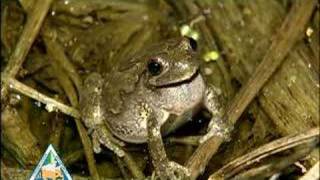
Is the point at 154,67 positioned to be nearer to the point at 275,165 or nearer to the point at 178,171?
the point at 178,171

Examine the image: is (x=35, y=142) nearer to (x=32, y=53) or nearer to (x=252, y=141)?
(x=32, y=53)

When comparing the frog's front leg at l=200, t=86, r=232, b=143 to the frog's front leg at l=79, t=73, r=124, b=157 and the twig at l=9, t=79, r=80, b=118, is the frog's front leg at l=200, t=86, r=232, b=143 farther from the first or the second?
the twig at l=9, t=79, r=80, b=118

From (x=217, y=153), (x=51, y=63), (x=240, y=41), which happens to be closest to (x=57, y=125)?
(x=51, y=63)

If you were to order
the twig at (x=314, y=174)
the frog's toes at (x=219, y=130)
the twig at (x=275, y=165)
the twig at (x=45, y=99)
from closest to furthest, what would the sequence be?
the twig at (x=314, y=174) < the twig at (x=275, y=165) < the frog's toes at (x=219, y=130) < the twig at (x=45, y=99)

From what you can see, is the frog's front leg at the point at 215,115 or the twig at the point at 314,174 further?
the frog's front leg at the point at 215,115

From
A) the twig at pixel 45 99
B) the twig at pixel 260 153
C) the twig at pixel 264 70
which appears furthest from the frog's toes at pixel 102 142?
the twig at pixel 260 153

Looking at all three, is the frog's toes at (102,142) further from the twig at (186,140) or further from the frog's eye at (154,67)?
the frog's eye at (154,67)
